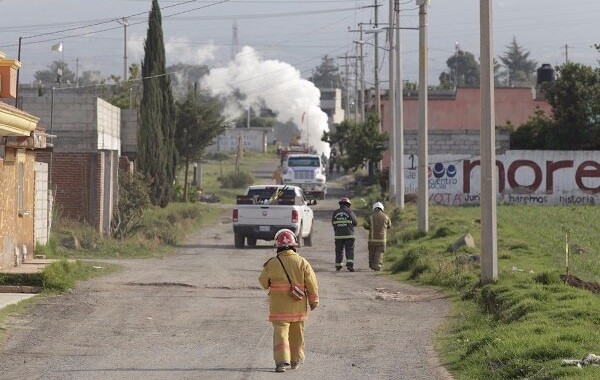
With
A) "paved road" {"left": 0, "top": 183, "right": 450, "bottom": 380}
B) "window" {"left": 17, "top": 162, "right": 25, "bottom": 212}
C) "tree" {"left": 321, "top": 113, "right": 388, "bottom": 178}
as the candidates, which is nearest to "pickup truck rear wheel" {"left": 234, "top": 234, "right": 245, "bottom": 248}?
"paved road" {"left": 0, "top": 183, "right": 450, "bottom": 380}

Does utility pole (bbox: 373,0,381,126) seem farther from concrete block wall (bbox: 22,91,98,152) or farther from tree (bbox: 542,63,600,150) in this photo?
concrete block wall (bbox: 22,91,98,152)

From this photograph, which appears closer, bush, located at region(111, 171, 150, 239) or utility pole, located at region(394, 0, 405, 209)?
bush, located at region(111, 171, 150, 239)

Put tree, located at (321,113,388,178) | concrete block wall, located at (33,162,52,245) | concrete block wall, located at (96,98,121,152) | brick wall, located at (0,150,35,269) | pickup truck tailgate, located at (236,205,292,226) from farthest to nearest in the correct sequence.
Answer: tree, located at (321,113,388,178)
concrete block wall, located at (96,98,121,152)
pickup truck tailgate, located at (236,205,292,226)
concrete block wall, located at (33,162,52,245)
brick wall, located at (0,150,35,269)

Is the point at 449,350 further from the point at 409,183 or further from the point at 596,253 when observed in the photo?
the point at 409,183

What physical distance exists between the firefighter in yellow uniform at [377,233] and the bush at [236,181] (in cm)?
4569

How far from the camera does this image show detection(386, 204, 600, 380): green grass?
13.1 meters

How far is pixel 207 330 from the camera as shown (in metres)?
17.3

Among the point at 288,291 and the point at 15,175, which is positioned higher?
the point at 15,175

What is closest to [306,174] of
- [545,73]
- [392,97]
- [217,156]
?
[392,97]

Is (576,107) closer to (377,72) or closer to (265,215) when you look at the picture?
(377,72)

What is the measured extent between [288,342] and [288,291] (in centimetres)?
59

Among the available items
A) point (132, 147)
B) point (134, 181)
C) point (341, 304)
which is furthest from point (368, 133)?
point (341, 304)

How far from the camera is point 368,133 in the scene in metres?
70.4

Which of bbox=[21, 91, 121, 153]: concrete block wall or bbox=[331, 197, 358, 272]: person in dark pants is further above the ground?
bbox=[21, 91, 121, 153]: concrete block wall
